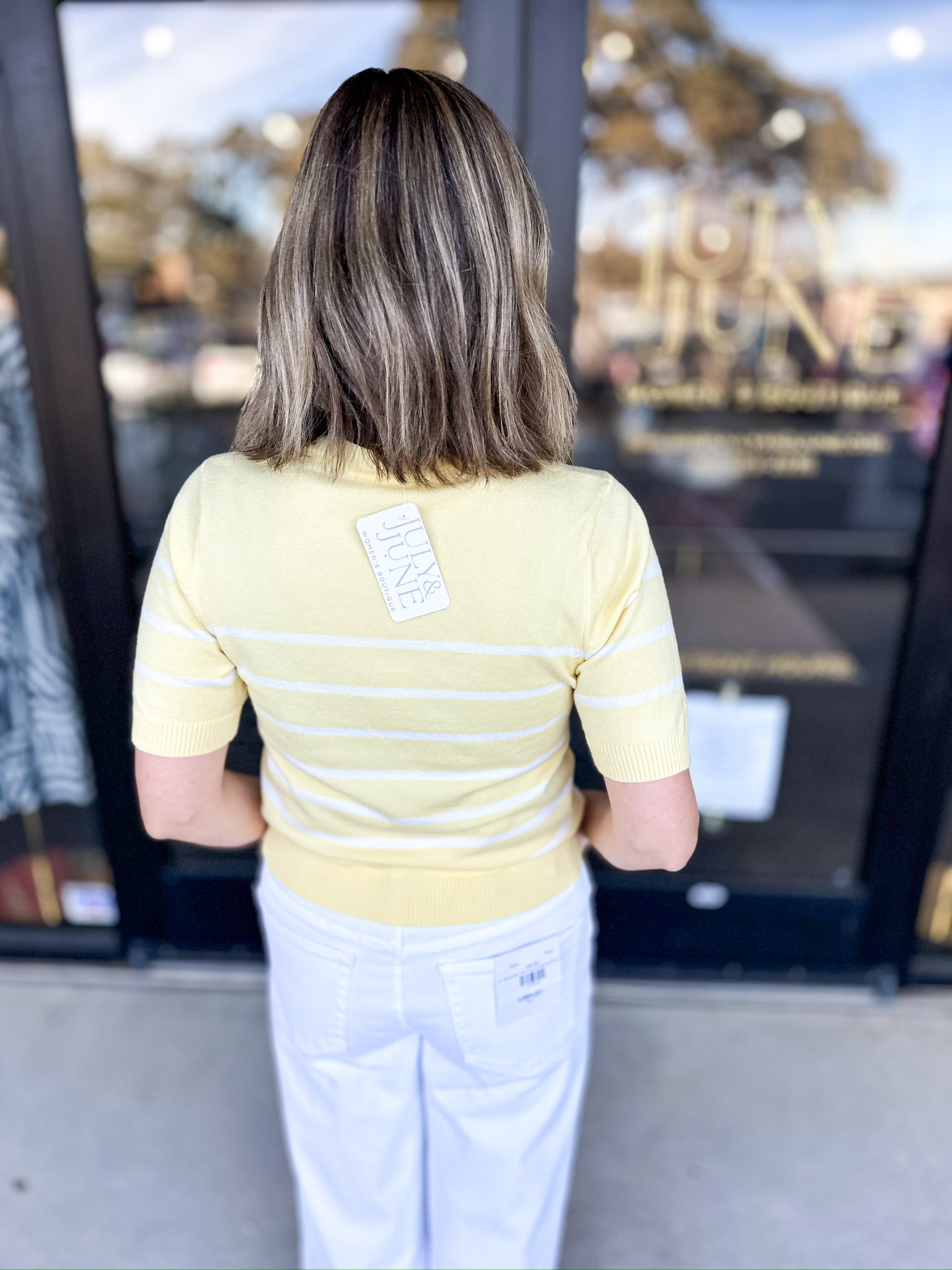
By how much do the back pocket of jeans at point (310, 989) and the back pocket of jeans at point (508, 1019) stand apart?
13cm

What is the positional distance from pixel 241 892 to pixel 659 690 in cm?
162

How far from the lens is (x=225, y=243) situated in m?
6.39

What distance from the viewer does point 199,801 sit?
3.53ft

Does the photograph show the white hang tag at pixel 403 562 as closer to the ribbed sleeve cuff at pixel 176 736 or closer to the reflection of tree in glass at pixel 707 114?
the ribbed sleeve cuff at pixel 176 736

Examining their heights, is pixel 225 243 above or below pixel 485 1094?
above

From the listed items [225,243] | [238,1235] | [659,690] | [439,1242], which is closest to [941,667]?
[659,690]

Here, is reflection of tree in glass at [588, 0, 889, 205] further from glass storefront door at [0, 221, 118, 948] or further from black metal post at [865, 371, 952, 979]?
glass storefront door at [0, 221, 118, 948]

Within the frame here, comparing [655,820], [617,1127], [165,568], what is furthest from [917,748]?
[165,568]

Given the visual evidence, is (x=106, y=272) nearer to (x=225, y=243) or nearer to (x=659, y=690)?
(x=225, y=243)

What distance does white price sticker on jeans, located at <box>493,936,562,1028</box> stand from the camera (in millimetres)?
1074

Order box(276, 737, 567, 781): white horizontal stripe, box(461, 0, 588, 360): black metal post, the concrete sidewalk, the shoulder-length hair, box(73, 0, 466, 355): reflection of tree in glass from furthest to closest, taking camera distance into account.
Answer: box(73, 0, 466, 355): reflection of tree in glass, the concrete sidewalk, box(461, 0, 588, 360): black metal post, box(276, 737, 567, 781): white horizontal stripe, the shoulder-length hair

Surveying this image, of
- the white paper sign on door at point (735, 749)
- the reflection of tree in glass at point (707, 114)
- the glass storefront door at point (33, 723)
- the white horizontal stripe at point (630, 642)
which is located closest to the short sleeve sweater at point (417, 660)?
the white horizontal stripe at point (630, 642)

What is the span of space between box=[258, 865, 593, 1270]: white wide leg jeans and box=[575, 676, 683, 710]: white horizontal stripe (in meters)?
0.33

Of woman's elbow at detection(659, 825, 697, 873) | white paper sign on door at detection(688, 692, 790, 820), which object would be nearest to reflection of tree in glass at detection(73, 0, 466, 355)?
white paper sign on door at detection(688, 692, 790, 820)
